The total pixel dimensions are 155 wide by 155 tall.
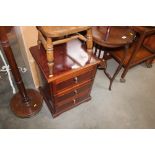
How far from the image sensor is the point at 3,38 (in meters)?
1.01

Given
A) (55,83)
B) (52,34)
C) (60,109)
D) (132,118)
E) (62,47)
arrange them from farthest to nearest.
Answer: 1. (132,118)
2. (60,109)
3. (62,47)
4. (55,83)
5. (52,34)

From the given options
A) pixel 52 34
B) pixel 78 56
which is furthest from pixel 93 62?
pixel 52 34

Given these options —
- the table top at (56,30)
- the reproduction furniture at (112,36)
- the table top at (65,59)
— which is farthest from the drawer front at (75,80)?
the table top at (56,30)

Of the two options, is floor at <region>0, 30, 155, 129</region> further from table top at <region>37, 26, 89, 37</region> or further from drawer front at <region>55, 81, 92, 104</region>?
table top at <region>37, 26, 89, 37</region>

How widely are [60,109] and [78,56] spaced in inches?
23.2

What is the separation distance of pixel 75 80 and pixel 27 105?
0.62m

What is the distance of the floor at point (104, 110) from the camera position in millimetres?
1588

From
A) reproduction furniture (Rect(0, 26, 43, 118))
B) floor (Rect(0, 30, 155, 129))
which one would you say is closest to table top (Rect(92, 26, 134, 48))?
floor (Rect(0, 30, 155, 129))

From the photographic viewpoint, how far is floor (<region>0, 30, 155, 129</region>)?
5.21 ft

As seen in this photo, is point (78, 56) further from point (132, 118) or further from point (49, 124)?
point (132, 118)

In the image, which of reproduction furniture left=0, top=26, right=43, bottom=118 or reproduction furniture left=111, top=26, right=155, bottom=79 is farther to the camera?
reproduction furniture left=111, top=26, right=155, bottom=79

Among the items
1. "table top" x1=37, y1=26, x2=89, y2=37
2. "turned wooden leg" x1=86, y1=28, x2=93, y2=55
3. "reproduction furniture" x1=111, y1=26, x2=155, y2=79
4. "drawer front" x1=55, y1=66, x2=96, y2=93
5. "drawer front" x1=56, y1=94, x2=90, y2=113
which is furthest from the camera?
"reproduction furniture" x1=111, y1=26, x2=155, y2=79

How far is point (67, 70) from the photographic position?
1.16 m

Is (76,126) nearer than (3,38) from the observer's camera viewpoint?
No
